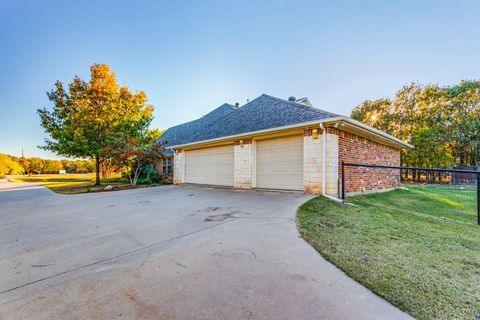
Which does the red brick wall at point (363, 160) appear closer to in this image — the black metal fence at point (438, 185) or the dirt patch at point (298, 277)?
the black metal fence at point (438, 185)

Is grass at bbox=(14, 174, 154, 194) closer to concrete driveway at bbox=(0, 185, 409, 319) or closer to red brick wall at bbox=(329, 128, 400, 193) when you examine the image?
concrete driveway at bbox=(0, 185, 409, 319)

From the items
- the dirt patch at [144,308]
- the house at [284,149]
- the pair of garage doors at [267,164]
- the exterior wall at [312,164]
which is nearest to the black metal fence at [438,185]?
the house at [284,149]

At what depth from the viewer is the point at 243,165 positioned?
909 centimetres

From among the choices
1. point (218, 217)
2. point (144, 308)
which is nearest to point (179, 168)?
point (218, 217)

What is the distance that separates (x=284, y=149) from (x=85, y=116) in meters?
13.5

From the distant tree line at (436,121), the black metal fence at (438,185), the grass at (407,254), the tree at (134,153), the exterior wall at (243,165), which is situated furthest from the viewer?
the distant tree line at (436,121)

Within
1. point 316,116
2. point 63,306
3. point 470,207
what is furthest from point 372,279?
point 470,207

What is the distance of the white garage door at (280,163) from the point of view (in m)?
7.57

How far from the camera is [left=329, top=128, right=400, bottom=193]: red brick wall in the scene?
725 centimetres

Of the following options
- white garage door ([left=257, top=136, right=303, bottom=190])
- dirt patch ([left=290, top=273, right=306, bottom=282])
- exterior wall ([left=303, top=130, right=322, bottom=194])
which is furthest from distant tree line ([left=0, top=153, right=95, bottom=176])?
dirt patch ([left=290, top=273, right=306, bottom=282])

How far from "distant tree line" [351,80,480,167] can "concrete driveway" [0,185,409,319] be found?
2146cm

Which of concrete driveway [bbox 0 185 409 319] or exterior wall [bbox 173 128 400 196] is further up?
exterior wall [bbox 173 128 400 196]

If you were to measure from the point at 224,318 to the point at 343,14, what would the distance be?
436 inches

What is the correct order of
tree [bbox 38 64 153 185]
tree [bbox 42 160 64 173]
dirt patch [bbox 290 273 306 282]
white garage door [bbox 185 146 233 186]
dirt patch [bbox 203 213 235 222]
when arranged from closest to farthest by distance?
1. dirt patch [bbox 290 273 306 282]
2. dirt patch [bbox 203 213 235 222]
3. white garage door [bbox 185 146 233 186]
4. tree [bbox 38 64 153 185]
5. tree [bbox 42 160 64 173]
